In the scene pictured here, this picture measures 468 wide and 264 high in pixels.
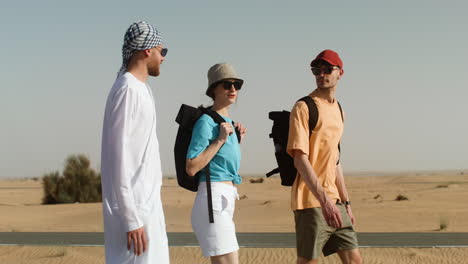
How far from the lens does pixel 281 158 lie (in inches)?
240

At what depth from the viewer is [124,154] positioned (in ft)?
13.8

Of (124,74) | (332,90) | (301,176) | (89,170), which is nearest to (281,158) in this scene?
(301,176)

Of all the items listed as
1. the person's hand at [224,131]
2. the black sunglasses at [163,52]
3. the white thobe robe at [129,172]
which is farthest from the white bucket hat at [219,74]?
the white thobe robe at [129,172]

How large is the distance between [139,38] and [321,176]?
219 centimetres

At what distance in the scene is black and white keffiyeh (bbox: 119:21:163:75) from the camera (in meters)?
4.47

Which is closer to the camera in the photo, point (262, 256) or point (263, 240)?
point (262, 256)

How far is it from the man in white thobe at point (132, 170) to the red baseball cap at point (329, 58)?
2064mm

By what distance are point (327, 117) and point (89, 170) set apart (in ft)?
115

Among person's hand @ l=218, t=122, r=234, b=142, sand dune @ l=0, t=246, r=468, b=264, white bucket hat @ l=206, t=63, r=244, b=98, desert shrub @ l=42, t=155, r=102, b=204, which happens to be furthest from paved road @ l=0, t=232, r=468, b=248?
desert shrub @ l=42, t=155, r=102, b=204

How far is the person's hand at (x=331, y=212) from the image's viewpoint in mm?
5852

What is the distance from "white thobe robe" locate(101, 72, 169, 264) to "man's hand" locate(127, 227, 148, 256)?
0.10ft

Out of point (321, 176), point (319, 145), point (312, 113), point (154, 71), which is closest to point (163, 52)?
point (154, 71)

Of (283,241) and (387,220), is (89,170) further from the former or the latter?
(283,241)

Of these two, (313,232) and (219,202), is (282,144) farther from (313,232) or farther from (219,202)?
(219,202)
